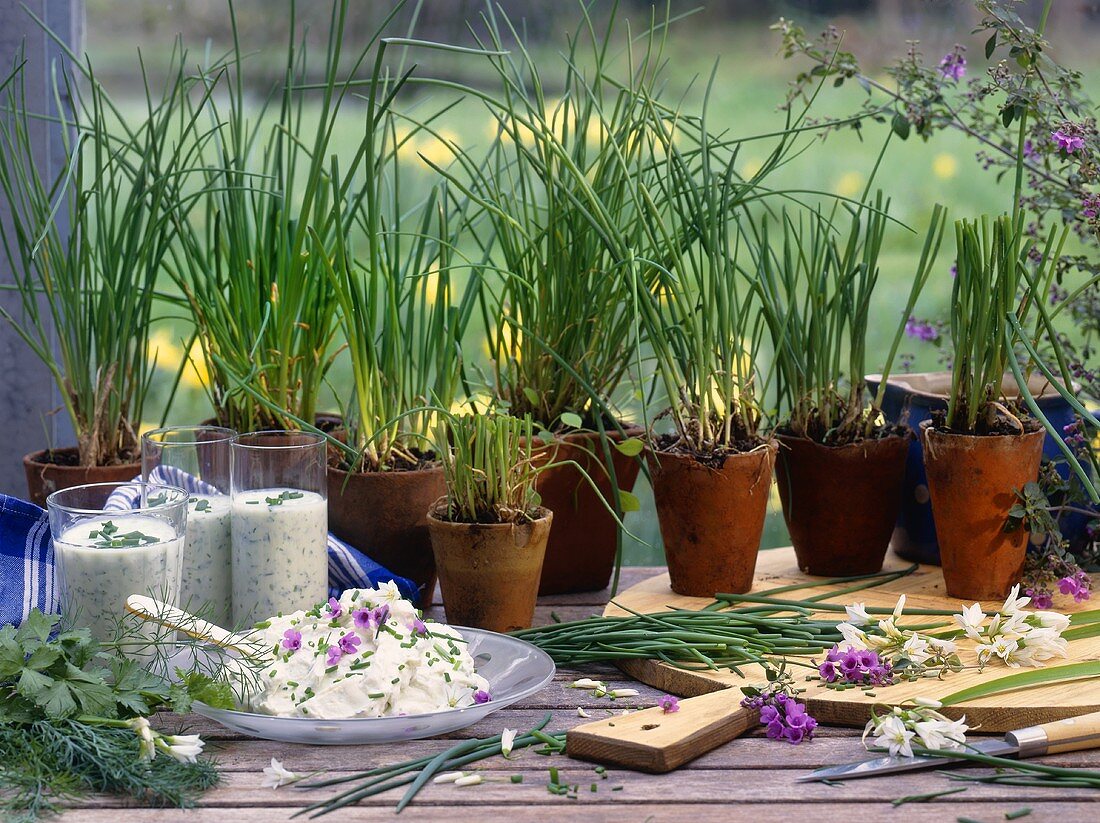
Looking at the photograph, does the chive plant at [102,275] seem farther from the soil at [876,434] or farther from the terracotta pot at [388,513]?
the soil at [876,434]

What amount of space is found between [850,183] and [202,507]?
117cm

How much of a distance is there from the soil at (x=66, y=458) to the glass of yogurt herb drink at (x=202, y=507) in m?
0.25

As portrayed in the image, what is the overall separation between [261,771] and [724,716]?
41 centimetres

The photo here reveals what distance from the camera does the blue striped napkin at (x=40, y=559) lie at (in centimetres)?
136

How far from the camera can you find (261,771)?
3.56ft

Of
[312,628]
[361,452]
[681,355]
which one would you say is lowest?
[312,628]

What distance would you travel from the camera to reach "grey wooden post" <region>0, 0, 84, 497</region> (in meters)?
1.87

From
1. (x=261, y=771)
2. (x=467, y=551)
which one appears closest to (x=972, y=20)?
(x=467, y=551)

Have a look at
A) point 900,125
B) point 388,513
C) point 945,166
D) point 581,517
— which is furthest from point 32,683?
point 945,166

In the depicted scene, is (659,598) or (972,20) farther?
(972,20)

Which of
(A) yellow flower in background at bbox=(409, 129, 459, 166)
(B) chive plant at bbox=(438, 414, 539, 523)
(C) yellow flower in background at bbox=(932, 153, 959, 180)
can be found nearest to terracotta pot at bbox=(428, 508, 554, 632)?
(B) chive plant at bbox=(438, 414, 539, 523)

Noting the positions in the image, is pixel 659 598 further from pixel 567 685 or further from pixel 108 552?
pixel 108 552

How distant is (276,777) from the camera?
41.3 inches

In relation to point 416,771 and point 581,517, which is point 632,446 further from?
point 416,771
